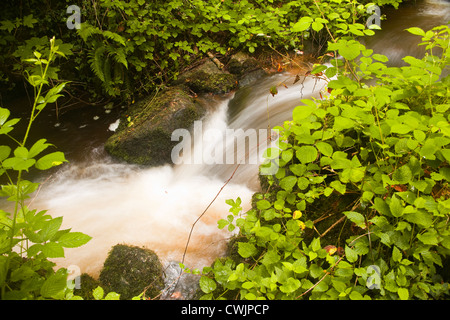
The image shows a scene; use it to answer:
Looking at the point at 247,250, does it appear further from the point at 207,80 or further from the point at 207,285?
the point at 207,80

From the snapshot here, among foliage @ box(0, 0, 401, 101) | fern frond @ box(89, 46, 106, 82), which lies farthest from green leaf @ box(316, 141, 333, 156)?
fern frond @ box(89, 46, 106, 82)

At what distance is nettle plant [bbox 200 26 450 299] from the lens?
1.61 meters

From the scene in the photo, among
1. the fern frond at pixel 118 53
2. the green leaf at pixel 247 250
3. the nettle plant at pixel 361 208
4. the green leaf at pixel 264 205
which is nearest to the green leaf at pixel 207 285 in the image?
the nettle plant at pixel 361 208

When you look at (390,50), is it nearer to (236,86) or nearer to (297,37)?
(297,37)

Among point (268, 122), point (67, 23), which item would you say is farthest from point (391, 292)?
point (67, 23)

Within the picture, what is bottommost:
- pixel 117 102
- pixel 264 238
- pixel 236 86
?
pixel 264 238

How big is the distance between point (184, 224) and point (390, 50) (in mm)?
4507

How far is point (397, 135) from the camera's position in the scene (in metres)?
2.05

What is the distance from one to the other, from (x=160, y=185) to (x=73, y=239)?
2383 millimetres

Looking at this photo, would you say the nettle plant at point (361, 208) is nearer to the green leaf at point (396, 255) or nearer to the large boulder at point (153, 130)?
the green leaf at point (396, 255)

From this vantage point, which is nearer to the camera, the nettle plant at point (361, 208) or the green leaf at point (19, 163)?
the green leaf at point (19, 163)

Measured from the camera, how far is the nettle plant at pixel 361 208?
161 cm

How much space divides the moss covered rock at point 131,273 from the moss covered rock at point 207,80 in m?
2.99

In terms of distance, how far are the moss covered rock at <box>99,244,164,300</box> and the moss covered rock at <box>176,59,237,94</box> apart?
2.99 meters
